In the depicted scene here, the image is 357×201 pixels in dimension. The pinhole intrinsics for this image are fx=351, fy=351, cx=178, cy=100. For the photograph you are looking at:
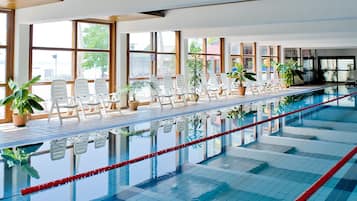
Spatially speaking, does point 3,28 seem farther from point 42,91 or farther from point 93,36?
point 93,36

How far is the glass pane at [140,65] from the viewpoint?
39.2ft

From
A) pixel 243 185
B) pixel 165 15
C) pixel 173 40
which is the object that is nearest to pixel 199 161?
pixel 243 185

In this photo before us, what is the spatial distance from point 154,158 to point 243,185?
5.75 ft

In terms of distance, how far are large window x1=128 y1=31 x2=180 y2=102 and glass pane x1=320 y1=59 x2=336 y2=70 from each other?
16032 mm

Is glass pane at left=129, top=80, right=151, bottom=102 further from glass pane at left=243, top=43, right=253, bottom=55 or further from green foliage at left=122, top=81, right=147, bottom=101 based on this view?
glass pane at left=243, top=43, right=253, bottom=55

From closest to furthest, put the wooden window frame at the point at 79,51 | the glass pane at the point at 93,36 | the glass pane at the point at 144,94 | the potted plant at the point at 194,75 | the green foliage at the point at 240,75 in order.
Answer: the wooden window frame at the point at 79,51, the glass pane at the point at 93,36, the glass pane at the point at 144,94, the potted plant at the point at 194,75, the green foliage at the point at 240,75

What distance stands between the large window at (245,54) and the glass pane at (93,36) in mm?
8591

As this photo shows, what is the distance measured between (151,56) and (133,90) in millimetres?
2216

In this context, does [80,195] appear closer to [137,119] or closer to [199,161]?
[199,161]

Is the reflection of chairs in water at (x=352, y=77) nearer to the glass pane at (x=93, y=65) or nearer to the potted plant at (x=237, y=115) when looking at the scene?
the potted plant at (x=237, y=115)

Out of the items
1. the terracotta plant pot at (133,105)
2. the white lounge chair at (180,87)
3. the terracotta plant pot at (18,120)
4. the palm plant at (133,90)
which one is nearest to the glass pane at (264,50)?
the white lounge chair at (180,87)

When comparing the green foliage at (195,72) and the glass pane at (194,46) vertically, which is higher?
the glass pane at (194,46)

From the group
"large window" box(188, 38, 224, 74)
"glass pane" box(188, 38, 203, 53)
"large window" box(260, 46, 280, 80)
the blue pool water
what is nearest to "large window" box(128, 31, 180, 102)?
"glass pane" box(188, 38, 203, 53)

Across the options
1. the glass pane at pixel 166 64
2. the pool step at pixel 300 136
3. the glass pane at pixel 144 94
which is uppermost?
the glass pane at pixel 166 64
